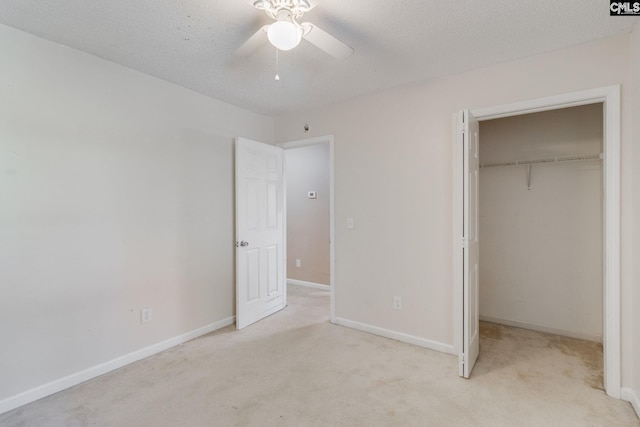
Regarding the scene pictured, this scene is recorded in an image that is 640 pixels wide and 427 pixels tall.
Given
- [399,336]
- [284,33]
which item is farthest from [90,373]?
[284,33]

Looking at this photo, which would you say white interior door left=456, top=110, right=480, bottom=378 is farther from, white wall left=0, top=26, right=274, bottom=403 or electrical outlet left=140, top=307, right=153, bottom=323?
electrical outlet left=140, top=307, right=153, bottom=323

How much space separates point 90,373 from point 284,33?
268 cm

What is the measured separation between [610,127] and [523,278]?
1.76m

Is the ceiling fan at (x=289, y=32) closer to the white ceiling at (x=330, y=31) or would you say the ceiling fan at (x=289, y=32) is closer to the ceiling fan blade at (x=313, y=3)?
the ceiling fan blade at (x=313, y=3)

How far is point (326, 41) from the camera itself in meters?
1.65

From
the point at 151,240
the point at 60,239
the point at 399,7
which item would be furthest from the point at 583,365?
the point at 60,239

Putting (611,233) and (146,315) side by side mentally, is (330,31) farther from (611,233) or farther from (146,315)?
(146,315)

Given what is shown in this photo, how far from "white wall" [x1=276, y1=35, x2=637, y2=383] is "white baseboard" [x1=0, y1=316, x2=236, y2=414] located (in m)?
1.60

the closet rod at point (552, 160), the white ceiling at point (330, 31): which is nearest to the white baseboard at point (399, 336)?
the closet rod at point (552, 160)

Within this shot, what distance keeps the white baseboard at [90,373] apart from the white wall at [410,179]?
63.0 inches

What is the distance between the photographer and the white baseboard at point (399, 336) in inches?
106

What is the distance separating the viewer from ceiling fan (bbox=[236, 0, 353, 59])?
142 centimetres

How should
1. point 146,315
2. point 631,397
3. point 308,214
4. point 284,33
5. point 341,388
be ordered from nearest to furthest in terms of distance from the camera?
1. point 284,33
2. point 631,397
3. point 341,388
4. point 146,315
5. point 308,214

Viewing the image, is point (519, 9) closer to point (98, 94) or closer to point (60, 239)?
point (98, 94)
